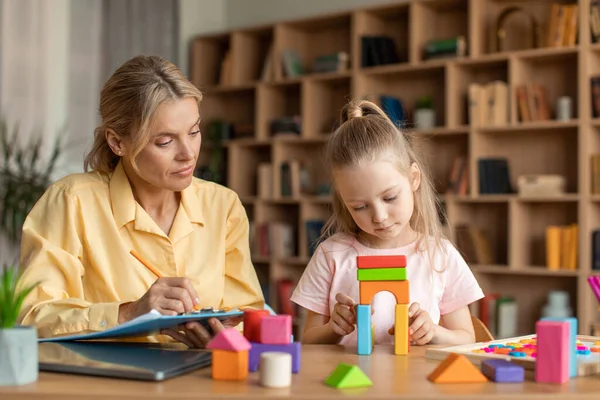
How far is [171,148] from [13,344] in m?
0.81

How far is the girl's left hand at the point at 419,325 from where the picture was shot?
1484mm

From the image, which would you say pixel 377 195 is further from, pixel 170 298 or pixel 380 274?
pixel 170 298

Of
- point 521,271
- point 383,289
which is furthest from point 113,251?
point 521,271

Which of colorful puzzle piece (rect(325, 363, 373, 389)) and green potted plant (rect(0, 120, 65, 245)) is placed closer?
colorful puzzle piece (rect(325, 363, 373, 389))

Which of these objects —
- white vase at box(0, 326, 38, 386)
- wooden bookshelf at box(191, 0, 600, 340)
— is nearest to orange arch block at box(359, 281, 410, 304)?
white vase at box(0, 326, 38, 386)

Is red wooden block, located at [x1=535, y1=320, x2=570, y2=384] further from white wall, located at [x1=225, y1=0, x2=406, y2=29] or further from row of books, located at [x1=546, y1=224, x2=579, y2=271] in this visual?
white wall, located at [x1=225, y1=0, x2=406, y2=29]

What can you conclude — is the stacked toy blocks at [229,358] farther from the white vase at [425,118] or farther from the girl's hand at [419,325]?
the white vase at [425,118]

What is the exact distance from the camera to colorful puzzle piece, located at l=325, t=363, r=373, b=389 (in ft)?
3.52

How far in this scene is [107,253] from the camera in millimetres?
1801

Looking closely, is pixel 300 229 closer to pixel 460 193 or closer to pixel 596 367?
pixel 460 193

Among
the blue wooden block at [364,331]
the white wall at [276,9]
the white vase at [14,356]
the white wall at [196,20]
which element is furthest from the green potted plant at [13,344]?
the white wall at [196,20]

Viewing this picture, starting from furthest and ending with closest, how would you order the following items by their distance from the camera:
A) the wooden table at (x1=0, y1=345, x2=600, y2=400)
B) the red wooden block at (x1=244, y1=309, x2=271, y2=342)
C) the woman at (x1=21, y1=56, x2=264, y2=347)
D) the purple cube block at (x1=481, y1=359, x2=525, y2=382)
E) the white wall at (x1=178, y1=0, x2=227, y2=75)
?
the white wall at (x1=178, y1=0, x2=227, y2=75), the woman at (x1=21, y1=56, x2=264, y2=347), the red wooden block at (x1=244, y1=309, x2=271, y2=342), the purple cube block at (x1=481, y1=359, x2=525, y2=382), the wooden table at (x1=0, y1=345, x2=600, y2=400)

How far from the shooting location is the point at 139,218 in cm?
184

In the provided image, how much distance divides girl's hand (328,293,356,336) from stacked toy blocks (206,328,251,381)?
0.38m
